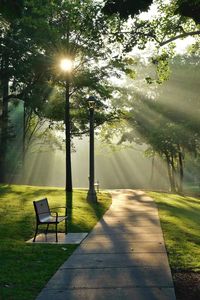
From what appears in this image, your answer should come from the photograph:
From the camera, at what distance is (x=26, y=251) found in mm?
10484

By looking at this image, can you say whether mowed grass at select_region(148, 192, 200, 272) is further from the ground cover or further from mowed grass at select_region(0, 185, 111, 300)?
mowed grass at select_region(0, 185, 111, 300)

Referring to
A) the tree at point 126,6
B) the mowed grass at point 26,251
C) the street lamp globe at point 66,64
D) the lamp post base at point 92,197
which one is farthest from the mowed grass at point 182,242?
the street lamp globe at point 66,64

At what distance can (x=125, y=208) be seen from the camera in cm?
2084

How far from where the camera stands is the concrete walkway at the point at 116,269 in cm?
688

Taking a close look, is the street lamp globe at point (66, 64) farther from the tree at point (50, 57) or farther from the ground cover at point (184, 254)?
the ground cover at point (184, 254)

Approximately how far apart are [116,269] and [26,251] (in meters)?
2.82

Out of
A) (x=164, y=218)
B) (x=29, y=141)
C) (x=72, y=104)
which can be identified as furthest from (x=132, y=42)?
(x=29, y=141)

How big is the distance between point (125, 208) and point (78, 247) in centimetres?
994

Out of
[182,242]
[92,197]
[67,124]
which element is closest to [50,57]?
[67,124]

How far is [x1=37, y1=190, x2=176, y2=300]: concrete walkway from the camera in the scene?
688 cm

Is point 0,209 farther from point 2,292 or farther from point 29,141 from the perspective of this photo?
point 29,141

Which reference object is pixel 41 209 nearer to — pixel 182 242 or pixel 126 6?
pixel 182 242

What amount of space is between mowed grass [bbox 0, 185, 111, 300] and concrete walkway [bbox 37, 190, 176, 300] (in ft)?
0.88

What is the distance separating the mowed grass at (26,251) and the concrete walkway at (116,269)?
270 mm
